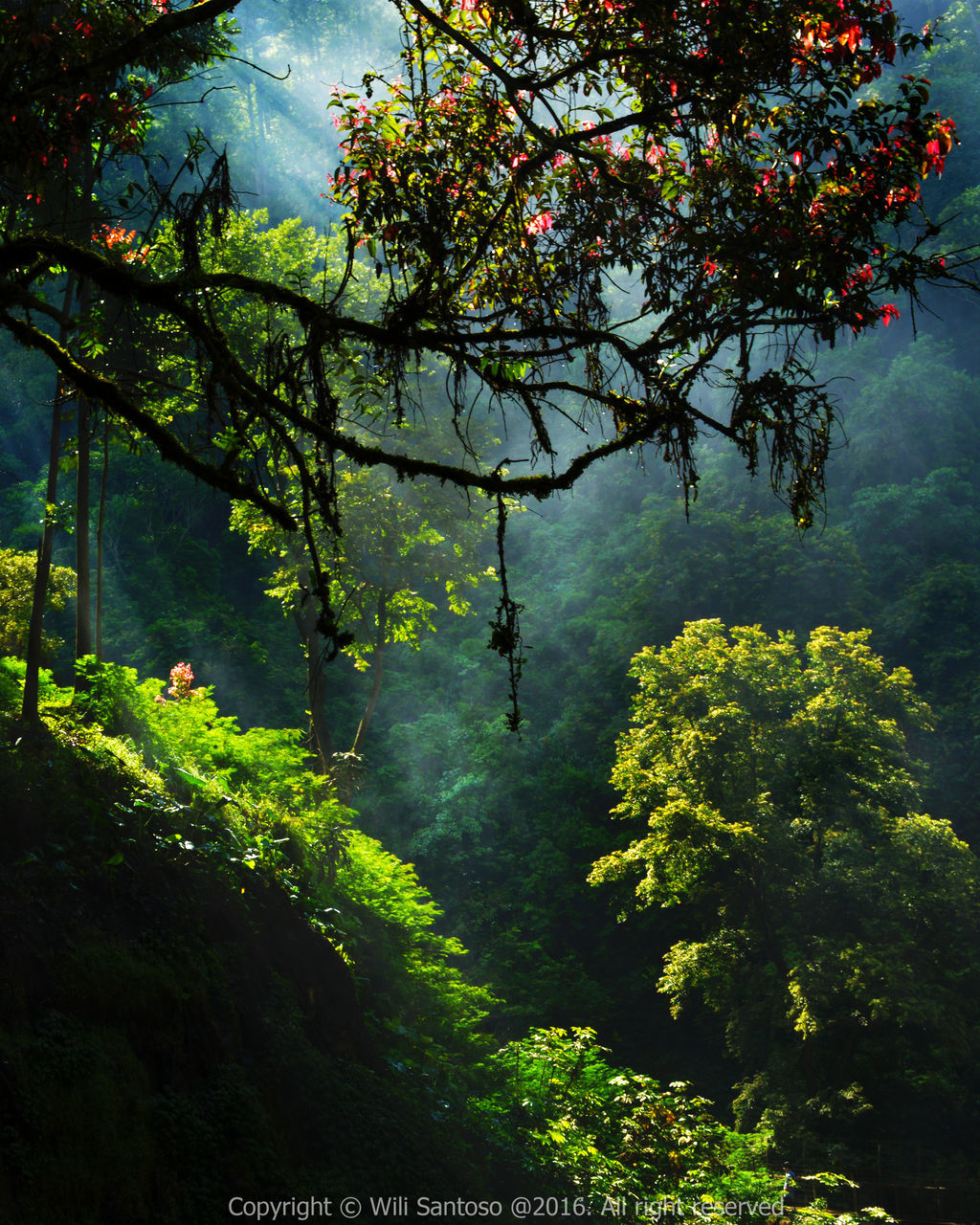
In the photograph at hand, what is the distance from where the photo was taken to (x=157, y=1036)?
5785 mm

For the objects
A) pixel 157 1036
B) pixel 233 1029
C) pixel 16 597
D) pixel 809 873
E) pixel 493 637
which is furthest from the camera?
pixel 809 873

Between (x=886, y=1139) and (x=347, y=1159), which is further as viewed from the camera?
(x=886, y=1139)

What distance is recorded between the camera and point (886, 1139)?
14328 mm

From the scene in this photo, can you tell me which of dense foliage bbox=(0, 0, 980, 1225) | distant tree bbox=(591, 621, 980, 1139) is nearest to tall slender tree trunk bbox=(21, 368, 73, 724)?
dense foliage bbox=(0, 0, 980, 1225)

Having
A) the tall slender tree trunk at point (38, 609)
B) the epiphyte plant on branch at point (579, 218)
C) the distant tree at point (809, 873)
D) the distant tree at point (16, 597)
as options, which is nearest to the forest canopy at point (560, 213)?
the epiphyte plant on branch at point (579, 218)

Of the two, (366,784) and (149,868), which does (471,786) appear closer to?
(366,784)

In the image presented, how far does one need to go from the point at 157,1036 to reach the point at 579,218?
543 centimetres

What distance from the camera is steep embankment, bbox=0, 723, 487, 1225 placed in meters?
4.85

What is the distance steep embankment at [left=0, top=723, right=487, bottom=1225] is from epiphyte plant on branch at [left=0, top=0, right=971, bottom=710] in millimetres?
3582

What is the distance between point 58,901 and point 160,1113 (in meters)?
1.50

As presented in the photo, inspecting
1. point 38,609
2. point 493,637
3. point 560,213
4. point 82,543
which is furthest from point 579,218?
point 82,543

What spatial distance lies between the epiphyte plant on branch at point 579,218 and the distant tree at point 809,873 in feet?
39.1

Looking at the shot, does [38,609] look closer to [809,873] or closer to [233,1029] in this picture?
[233,1029]

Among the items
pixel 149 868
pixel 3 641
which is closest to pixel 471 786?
pixel 3 641
